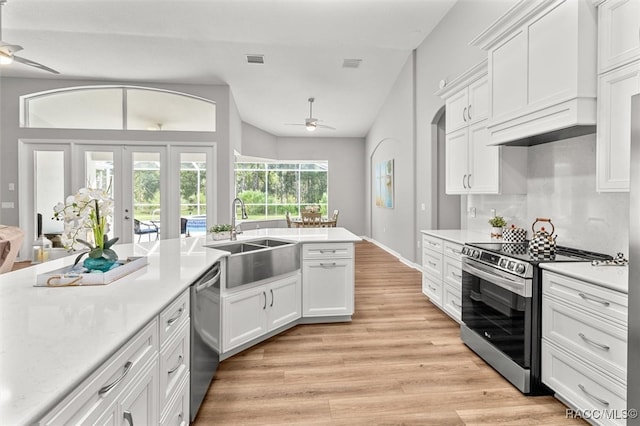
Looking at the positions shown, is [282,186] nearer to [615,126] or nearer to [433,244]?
[433,244]

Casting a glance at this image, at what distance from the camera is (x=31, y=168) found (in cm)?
620

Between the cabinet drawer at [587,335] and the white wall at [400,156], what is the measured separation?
382 centimetres

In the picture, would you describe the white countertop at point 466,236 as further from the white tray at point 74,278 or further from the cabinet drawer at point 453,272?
the white tray at point 74,278

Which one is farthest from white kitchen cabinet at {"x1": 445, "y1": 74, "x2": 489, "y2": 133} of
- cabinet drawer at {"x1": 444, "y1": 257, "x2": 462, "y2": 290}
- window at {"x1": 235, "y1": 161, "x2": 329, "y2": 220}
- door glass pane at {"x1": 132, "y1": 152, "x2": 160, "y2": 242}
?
window at {"x1": 235, "y1": 161, "x2": 329, "y2": 220}

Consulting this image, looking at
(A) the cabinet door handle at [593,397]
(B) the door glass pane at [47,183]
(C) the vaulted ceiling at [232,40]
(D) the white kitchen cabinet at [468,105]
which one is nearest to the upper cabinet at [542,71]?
(D) the white kitchen cabinet at [468,105]

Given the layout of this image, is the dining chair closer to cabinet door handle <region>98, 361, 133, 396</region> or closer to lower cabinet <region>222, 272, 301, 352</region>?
lower cabinet <region>222, 272, 301, 352</region>

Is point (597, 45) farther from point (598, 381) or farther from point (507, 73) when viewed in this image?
point (598, 381)

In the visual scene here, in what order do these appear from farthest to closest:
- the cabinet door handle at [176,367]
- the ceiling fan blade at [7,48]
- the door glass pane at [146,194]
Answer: the door glass pane at [146,194] < the ceiling fan blade at [7,48] < the cabinet door handle at [176,367]

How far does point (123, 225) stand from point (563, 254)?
Result: 684cm

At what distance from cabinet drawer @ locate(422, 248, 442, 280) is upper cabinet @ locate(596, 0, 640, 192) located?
5.90 ft

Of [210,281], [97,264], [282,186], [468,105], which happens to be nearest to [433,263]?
[468,105]

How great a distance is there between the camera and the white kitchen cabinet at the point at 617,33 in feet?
5.84

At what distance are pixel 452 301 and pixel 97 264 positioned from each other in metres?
3.02

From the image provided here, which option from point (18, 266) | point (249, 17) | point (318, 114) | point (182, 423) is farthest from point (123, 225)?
Answer: point (182, 423)
